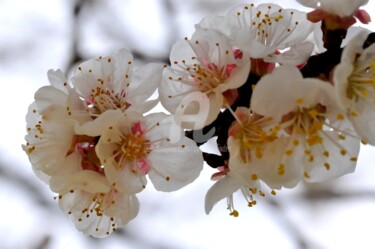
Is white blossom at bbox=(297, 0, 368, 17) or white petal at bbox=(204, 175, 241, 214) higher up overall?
white blossom at bbox=(297, 0, 368, 17)

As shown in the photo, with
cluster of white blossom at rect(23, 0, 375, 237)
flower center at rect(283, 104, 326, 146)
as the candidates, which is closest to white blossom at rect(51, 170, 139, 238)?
cluster of white blossom at rect(23, 0, 375, 237)

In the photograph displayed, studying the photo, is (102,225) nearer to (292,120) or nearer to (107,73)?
(107,73)

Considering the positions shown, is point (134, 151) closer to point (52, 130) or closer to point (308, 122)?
point (52, 130)

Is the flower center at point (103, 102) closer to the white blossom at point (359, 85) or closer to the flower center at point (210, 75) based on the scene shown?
the flower center at point (210, 75)

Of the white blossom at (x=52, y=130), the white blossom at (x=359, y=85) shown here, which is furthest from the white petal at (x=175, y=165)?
the white blossom at (x=359, y=85)

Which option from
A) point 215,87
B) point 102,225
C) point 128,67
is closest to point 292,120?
point 215,87

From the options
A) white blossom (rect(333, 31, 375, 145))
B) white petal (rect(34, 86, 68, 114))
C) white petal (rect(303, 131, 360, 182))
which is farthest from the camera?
white petal (rect(34, 86, 68, 114))

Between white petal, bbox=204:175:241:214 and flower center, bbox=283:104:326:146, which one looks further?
white petal, bbox=204:175:241:214

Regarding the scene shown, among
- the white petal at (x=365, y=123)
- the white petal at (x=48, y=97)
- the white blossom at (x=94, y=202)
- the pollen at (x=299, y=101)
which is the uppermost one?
the white petal at (x=48, y=97)

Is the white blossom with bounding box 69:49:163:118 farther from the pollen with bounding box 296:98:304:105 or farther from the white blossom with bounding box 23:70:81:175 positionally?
the pollen with bounding box 296:98:304:105
